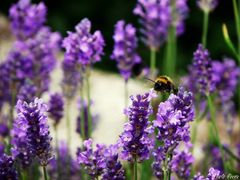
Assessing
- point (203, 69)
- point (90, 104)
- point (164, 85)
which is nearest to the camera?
point (164, 85)

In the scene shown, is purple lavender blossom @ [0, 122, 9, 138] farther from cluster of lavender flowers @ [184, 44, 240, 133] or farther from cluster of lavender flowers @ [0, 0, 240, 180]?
cluster of lavender flowers @ [184, 44, 240, 133]

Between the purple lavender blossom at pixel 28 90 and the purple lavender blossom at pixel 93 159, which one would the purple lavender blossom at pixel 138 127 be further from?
the purple lavender blossom at pixel 28 90

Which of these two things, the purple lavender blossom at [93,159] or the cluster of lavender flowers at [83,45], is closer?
the purple lavender blossom at [93,159]

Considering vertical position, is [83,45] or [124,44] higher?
[124,44]

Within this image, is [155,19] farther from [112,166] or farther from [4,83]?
[112,166]

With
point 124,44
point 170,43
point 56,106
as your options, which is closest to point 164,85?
point 124,44

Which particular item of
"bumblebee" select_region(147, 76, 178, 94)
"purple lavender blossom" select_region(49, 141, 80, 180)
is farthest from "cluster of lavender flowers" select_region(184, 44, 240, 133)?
"purple lavender blossom" select_region(49, 141, 80, 180)

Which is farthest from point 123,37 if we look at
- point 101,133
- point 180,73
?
point 180,73

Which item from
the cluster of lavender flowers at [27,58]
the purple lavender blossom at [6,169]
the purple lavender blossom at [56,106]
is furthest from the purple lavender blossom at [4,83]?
the purple lavender blossom at [6,169]
